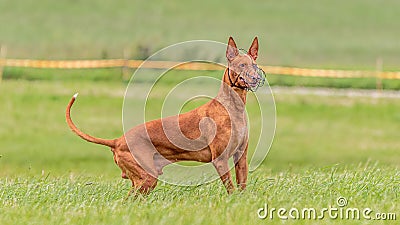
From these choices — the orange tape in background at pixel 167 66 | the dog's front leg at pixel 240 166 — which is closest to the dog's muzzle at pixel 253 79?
the dog's front leg at pixel 240 166

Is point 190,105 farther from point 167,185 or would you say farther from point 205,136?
point 205,136

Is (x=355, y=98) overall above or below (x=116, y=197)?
below

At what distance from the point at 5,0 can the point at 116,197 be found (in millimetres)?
65170

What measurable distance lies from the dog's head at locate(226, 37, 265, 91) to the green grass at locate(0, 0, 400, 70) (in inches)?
1649

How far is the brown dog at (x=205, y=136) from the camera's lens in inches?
368

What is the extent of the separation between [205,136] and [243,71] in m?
0.79

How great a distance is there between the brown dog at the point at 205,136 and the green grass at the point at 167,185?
1.20 feet

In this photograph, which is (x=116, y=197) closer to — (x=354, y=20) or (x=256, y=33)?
(x=256, y=33)

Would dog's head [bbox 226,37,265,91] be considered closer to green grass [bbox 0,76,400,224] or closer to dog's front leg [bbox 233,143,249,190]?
dog's front leg [bbox 233,143,249,190]

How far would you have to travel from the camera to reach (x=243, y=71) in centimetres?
934

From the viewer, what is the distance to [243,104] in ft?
31.1

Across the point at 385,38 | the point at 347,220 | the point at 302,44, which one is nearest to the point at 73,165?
the point at 347,220

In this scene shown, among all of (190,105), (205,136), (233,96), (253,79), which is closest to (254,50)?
(253,79)

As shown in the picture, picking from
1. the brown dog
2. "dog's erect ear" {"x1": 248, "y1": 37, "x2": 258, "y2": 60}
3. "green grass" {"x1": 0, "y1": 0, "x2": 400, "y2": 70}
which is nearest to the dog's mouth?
the brown dog
